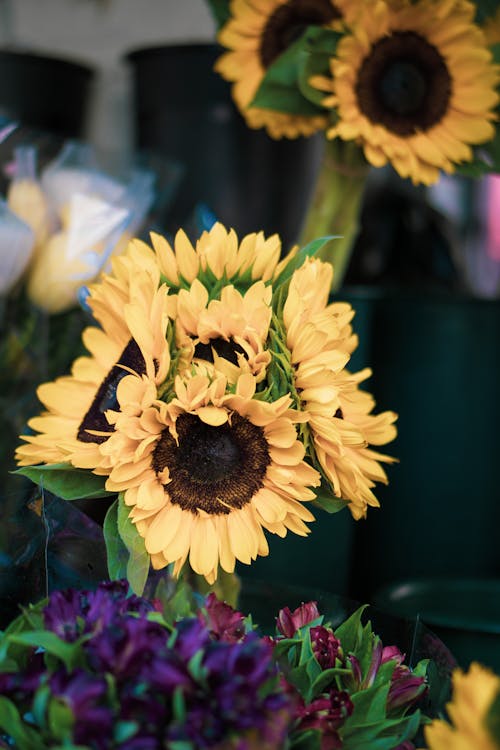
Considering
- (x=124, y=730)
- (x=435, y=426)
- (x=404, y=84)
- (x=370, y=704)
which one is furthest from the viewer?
(x=435, y=426)

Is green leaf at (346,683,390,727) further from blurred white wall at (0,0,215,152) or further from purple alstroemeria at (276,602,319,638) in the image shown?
blurred white wall at (0,0,215,152)

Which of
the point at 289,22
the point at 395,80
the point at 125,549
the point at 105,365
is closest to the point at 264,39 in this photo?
the point at 289,22

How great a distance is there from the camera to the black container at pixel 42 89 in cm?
97

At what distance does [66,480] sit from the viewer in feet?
1.52

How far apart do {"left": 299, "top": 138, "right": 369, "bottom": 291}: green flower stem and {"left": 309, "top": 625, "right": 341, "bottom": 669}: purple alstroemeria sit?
0.39 metres

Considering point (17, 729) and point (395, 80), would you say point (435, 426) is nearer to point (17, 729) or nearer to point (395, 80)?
point (395, 80)

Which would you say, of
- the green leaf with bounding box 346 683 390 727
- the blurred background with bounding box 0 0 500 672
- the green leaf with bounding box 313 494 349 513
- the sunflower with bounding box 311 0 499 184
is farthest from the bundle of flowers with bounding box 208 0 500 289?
the green leaf with bounding box 346 683 390 727

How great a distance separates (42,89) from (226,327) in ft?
2.17

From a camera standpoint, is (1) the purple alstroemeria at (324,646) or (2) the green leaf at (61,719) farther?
(1) the purple alstroemeria at (324,646)

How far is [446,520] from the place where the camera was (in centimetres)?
95

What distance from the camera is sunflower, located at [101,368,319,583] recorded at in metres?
0.43

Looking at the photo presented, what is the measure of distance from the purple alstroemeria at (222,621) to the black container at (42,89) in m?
0.74

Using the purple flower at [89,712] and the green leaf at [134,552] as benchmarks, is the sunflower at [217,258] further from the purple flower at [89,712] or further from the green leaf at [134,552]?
the purple flower at [89,712]

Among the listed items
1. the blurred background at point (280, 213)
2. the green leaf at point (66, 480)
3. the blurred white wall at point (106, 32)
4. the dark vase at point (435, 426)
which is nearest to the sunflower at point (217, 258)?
the green leaf at point (66, 480)
